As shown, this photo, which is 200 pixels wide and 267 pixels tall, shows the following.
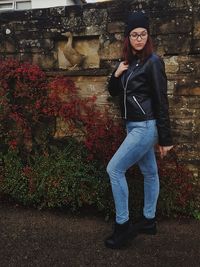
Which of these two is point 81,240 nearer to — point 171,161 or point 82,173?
point 82,173

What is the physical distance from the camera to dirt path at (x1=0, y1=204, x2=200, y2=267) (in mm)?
3328

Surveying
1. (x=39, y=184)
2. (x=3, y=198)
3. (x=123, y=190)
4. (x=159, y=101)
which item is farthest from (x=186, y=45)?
(x=3, y=198)

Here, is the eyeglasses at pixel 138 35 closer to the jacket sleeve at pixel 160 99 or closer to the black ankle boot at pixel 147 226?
the jacket sleeve at pixel 160 99

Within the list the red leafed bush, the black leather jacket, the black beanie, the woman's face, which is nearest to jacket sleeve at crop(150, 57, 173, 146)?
the black leather jacket

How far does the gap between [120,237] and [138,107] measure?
122cm

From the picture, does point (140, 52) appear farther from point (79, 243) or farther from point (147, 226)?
point (79, 243)

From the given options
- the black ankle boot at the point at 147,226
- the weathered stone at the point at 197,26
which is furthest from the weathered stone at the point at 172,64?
the black ankle boot at the point at 147,226

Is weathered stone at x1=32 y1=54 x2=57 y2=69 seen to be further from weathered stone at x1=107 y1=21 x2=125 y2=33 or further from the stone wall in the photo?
weathered stone at x1=107 y1=21 x2=125 y2=33

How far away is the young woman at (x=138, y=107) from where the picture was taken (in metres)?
3.37

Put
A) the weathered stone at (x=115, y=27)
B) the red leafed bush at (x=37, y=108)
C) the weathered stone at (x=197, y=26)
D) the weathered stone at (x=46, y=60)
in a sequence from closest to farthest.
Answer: the weathered stone at (x=197, y=26) < the weathered stone at (x=115, y=27) < the red leafed bush at (x=37, y=108) < the weathered stone at (x=46, y=60)

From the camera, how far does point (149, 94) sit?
3439mm

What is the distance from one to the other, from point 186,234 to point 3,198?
2224 mm

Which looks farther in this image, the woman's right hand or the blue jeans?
the woman's right hand

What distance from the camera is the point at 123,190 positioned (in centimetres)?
349
